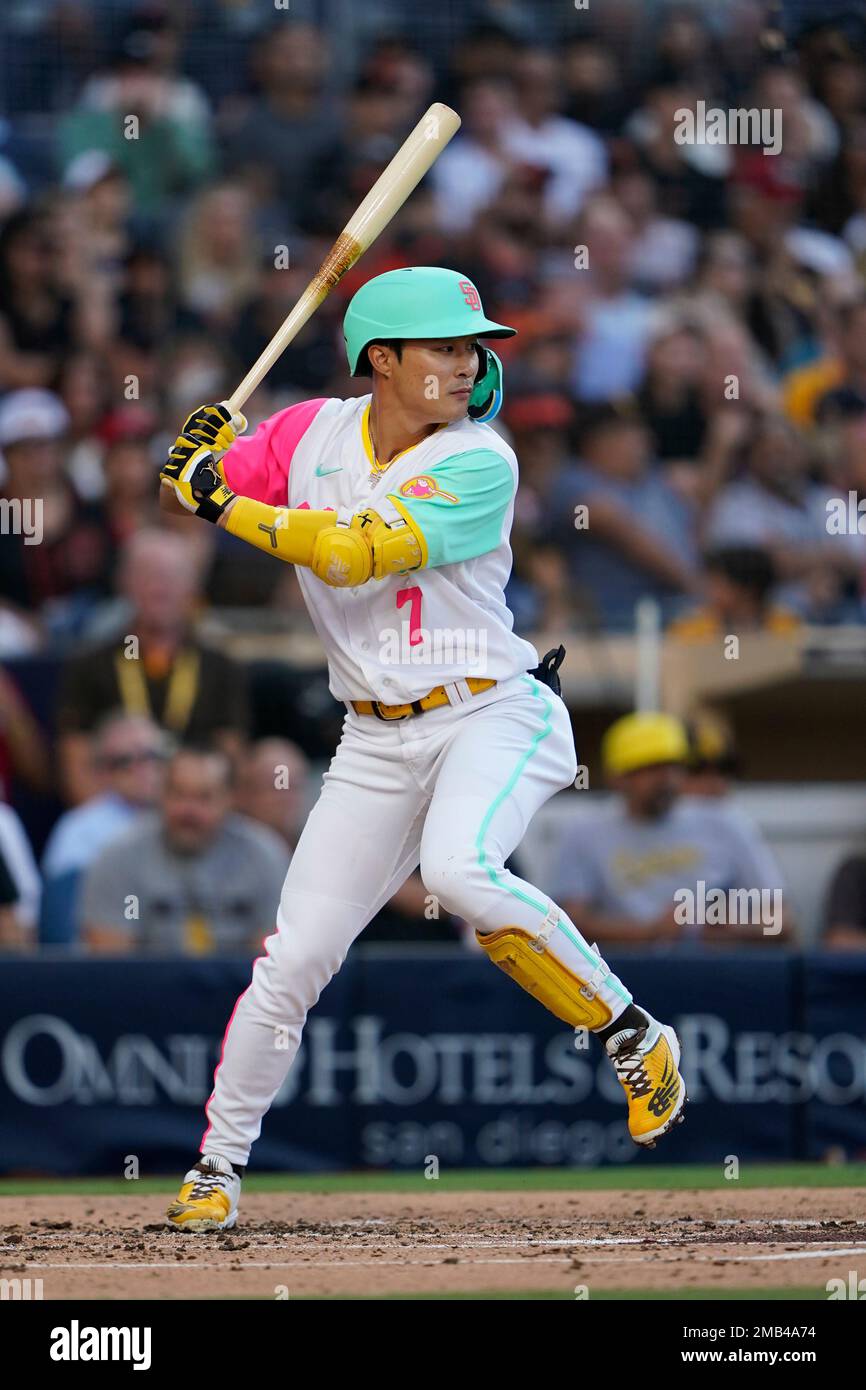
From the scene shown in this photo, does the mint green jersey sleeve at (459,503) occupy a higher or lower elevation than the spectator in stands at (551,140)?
lower

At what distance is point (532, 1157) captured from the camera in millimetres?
7078

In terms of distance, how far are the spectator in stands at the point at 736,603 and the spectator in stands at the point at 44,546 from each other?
2.49m

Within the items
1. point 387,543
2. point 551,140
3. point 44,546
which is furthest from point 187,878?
point 551,140

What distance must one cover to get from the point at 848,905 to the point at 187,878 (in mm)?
2350

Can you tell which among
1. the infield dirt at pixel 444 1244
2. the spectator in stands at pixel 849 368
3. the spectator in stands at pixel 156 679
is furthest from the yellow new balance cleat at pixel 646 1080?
the spectator in stands at pixel 849 368

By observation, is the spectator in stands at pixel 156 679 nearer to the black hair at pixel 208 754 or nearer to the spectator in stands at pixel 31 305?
the black hair at pixel 208 754

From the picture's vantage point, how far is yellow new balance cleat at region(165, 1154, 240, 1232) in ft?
15.8

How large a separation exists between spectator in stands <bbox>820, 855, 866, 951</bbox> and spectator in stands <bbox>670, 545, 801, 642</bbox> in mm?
1089

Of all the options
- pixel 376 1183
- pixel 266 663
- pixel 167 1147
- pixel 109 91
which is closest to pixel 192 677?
pixel 266 663

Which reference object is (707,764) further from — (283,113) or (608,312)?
(283,113)

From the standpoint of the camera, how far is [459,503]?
4590 mm

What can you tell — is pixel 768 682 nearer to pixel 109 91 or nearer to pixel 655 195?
pixel 655 195

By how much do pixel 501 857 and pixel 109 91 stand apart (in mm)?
7384

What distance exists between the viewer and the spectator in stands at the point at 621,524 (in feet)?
30.1
